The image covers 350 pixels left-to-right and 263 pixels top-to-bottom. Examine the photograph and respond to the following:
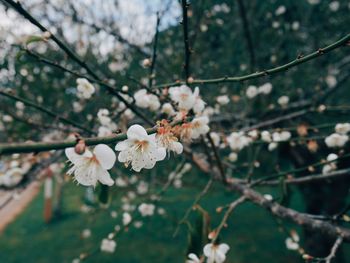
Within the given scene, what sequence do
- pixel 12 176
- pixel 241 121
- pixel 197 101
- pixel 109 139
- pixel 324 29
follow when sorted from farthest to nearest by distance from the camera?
pixel 324 29
pixel 241 121
pixel 12 176
pixel 197 101
pixel 109 139

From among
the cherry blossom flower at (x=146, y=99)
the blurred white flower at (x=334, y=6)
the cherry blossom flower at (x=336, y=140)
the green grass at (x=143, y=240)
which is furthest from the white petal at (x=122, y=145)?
the blurred white flower at (x=334, y=6)

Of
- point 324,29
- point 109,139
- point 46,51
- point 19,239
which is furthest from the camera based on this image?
point 19,239

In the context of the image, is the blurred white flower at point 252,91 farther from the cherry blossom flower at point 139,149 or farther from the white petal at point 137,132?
the white petal at point 137,132

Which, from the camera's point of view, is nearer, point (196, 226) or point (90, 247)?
point (196, 226)

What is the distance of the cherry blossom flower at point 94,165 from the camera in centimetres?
87

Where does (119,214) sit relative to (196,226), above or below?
above

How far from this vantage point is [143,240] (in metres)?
6.93

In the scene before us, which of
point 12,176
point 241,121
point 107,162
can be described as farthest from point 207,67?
point 107,162

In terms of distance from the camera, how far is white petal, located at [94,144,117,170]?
0.86m

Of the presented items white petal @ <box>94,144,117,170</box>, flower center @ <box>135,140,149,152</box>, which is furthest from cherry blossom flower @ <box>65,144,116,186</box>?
flower center @ <box>135,140,149,152</box>

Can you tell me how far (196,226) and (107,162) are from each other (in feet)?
3.47

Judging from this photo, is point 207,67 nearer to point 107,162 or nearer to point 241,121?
point 241,121

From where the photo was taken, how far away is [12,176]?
104 inches

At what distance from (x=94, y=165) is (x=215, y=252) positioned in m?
0.93
